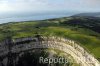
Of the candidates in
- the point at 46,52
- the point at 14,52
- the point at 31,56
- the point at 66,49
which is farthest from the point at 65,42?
the point at 14,52

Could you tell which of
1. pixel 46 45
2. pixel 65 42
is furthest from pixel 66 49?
pixel 46 45

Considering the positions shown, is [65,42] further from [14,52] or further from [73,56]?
[14,52]

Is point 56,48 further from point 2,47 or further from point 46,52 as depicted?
point 2,47

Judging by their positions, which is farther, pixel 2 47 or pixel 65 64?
pixel 2 47

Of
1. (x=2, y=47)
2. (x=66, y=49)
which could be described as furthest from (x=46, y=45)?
(x=2, y=47)

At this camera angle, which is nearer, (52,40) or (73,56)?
(73,56)

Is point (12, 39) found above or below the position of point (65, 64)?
above

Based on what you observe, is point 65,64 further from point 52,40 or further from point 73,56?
point 52,40
